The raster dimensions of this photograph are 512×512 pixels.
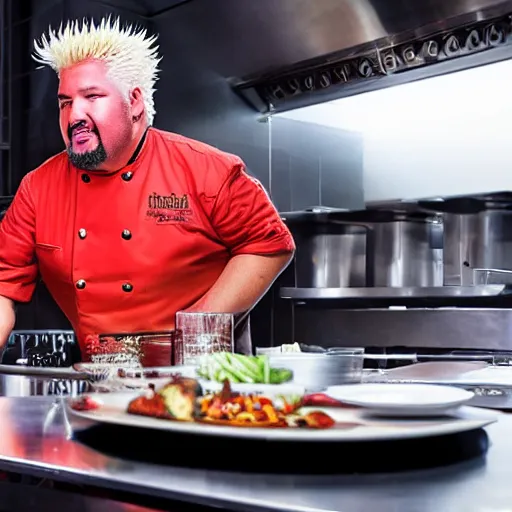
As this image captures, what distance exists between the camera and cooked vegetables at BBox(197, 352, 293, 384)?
25.8 inches

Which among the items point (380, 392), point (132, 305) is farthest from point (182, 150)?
point (380, 392)

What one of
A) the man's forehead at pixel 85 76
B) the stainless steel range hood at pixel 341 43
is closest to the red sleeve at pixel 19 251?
the man's forehead at pixel 85 76

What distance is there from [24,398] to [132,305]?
41.2 inches

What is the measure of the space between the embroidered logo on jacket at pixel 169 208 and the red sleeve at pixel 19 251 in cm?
30

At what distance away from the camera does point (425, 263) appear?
11.2 feet

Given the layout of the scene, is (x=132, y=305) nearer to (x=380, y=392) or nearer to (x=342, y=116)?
(x=380, y=392)

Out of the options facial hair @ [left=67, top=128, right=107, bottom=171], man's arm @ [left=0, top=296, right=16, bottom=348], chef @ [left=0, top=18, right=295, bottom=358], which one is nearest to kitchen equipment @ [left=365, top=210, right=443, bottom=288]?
chef @ [left=0, top=18, right=295, bottom=358]

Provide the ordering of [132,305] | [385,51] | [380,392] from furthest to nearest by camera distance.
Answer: [385,51] → [132,305] → [380,392]

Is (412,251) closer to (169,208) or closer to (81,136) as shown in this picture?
(169,208)

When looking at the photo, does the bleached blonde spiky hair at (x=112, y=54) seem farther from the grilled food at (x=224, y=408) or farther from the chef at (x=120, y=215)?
the grilled food at (x=224, y=408)

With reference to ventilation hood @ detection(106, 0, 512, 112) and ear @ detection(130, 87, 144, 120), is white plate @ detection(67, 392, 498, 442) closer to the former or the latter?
ear @ detection(130, 87, 144, 120)

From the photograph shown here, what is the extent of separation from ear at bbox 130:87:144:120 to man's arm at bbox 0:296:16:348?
1.92 ft

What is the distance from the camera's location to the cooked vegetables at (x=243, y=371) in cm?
65

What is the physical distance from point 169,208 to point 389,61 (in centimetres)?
170
